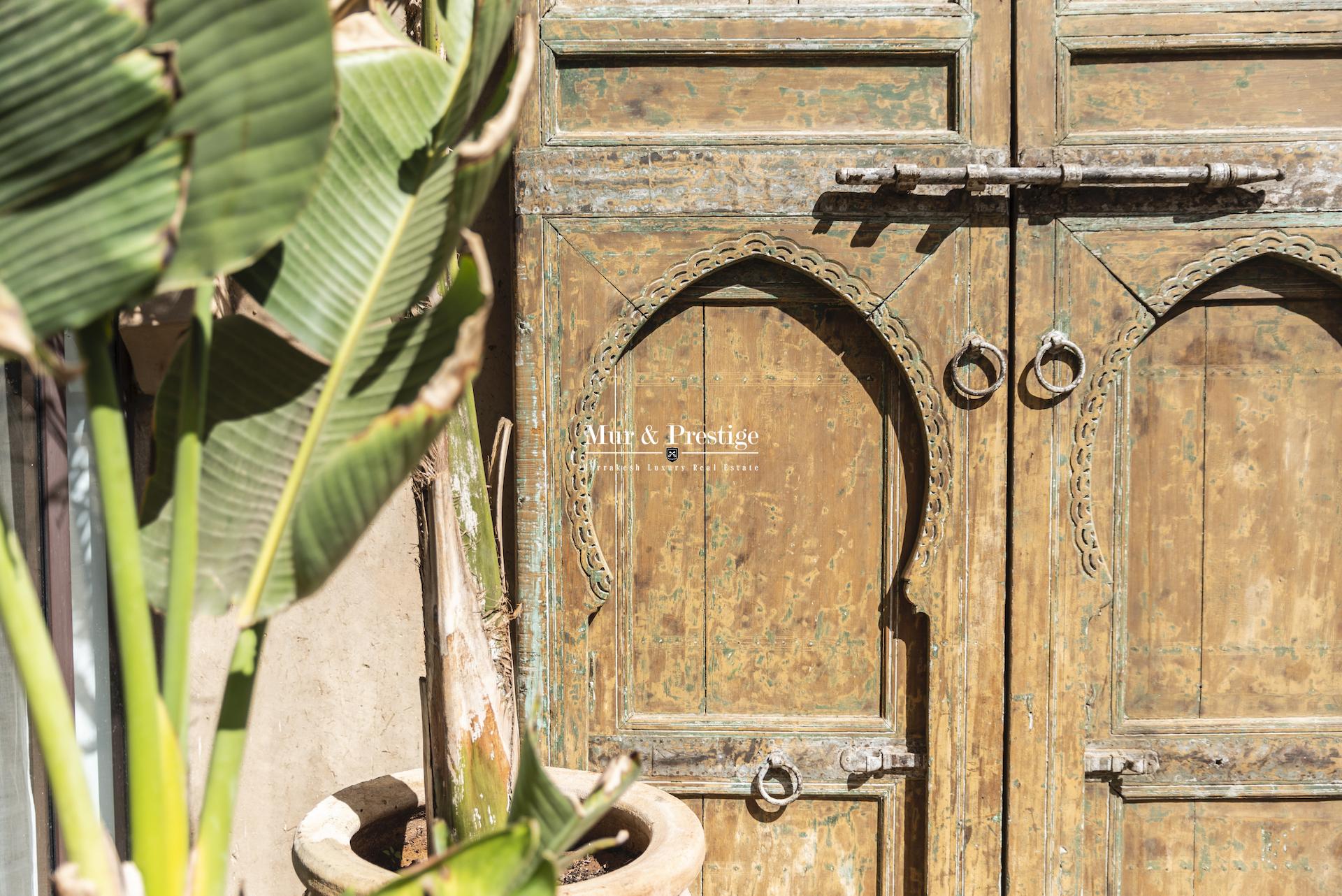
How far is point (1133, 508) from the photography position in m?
1.94

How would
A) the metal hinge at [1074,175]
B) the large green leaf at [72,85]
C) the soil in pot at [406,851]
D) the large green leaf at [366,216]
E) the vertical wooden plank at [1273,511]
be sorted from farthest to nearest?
1. the vertical wooden plank at [1273,511]
2. the metal hinge at [1074,175]
3. the soil in pot at [406,851]
4. the large green leaf at [366,216]
5. the large green leaf at [72,85]

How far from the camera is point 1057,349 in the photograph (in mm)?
1896

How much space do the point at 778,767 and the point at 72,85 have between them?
1.69 m

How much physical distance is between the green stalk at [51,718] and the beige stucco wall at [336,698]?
120 cm

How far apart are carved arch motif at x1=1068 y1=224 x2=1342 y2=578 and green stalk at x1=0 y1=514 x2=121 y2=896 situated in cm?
167

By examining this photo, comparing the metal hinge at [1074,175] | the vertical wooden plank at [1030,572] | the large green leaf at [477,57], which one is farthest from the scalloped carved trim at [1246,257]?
the large green leaf at [477,57]

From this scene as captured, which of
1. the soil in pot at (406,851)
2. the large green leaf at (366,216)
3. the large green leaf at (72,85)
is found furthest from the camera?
the soil in pot at (406,851)

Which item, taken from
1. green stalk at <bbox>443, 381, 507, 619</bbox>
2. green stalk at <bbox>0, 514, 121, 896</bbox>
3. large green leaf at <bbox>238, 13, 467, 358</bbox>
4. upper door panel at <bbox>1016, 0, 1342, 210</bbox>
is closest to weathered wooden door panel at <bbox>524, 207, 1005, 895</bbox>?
upper door panel at <bbox>1016, 0, 1342, 210</bbox>

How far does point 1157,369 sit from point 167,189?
70.3 inches

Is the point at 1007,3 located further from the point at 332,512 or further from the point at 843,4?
the point at 332,512

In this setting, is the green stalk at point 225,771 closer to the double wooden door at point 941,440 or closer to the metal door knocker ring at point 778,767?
the double wooden door at point 941,440

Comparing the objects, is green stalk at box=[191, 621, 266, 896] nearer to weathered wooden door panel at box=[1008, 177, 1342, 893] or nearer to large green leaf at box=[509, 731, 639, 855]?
large green leaf at box=[509, 731, 639, 855]

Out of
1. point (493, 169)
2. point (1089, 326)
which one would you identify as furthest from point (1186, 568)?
point (493, 169)

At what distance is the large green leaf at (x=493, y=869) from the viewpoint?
29.3 inches
